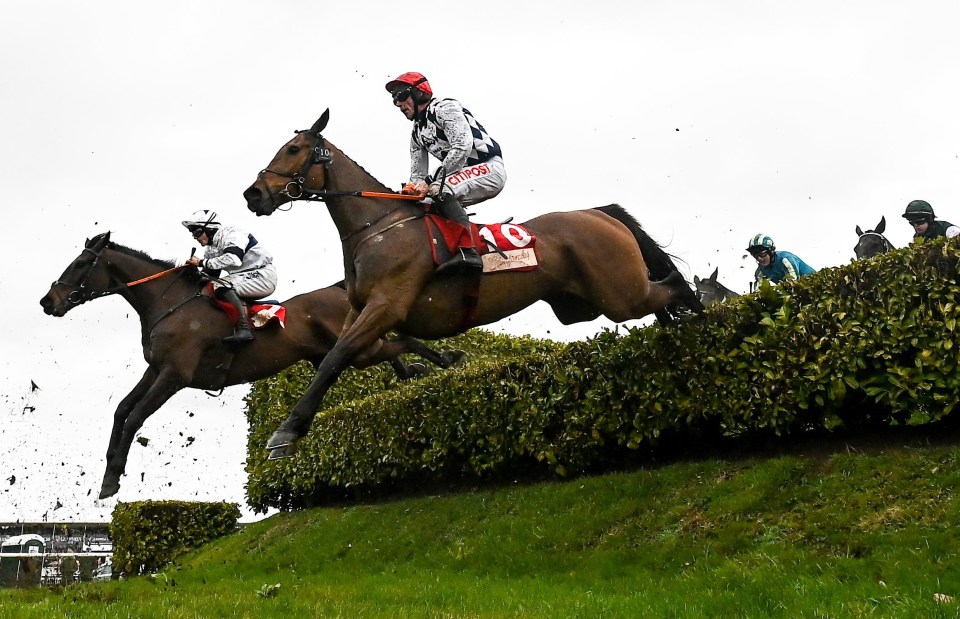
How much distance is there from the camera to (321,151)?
7.20 metres

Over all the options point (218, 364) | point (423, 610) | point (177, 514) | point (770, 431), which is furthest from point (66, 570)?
point (770, 431)

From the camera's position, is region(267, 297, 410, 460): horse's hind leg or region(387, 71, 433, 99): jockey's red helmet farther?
region(387, 71, 433, 99): jockey's red helmet

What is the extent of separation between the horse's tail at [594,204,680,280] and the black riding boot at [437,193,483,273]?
4.89 feet

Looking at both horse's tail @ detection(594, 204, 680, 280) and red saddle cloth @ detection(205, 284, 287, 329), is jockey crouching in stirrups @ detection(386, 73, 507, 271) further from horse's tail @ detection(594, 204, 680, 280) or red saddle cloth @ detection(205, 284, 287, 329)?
red saddle cloth @ detection(205, 284, 287, 329)

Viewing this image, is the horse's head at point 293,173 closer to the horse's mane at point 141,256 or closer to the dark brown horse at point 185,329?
the dark brown horse at point 185,329

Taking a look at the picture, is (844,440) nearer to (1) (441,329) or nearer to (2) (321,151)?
(1) (441,329)

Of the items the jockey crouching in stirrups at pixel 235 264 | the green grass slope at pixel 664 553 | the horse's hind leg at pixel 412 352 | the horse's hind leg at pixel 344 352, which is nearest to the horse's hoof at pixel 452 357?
the horse's hind leg at pixel 412 352

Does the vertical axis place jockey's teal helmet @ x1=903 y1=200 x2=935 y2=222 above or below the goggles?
below

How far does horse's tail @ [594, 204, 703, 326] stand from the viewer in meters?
7.74

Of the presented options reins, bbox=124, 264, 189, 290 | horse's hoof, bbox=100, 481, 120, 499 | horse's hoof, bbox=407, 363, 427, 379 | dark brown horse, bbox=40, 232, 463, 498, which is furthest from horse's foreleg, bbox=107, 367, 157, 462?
horse's hoof, bbox=407, 363, 427, 379

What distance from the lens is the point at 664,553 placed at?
6391 millimetres

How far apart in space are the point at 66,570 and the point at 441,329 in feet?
15.7

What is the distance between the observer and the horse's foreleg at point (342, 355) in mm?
6410

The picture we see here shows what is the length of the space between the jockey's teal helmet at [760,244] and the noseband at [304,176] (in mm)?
5497
